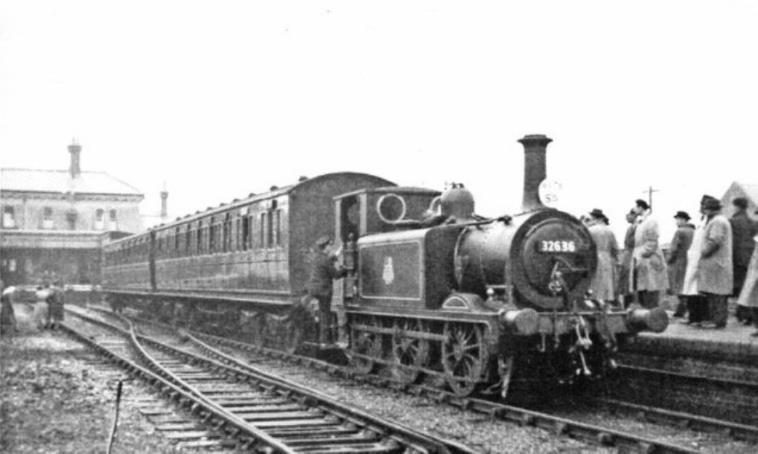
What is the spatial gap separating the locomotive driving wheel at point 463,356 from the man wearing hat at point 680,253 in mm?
4214

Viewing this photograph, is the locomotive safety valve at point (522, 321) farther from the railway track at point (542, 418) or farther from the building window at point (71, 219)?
the building window at point (71, 219)

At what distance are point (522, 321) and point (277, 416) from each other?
8.51ft

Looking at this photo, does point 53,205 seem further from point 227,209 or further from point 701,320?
point 701,320

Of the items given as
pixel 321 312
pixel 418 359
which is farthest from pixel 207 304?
pixel 418 359

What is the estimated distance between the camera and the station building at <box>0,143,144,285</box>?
55.0 m

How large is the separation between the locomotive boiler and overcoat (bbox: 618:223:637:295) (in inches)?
117

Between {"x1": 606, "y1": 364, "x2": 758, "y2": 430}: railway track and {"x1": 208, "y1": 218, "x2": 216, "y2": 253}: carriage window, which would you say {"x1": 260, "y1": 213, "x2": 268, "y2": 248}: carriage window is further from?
{"x1": 606, "y1": 364, "x2": 758, "y2": 430}: railway track

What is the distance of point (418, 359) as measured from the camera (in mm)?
10750

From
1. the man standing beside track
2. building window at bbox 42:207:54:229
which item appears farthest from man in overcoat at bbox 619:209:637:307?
building window at bbox 42:207:54:229

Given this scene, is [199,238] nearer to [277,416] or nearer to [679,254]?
[679,254]

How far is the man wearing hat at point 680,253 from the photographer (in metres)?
12.5

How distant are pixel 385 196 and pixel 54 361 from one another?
6479mm

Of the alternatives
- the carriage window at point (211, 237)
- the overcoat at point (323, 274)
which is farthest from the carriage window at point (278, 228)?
the carriage window at point (211, 237)

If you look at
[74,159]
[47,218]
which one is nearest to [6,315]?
[47,218]
